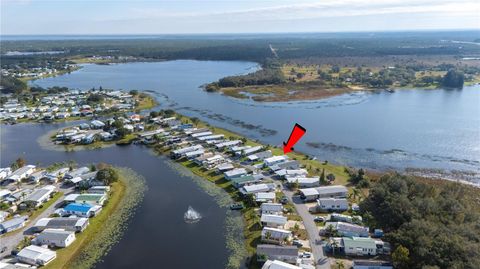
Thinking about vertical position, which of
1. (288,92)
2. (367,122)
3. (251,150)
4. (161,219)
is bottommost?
(161,219)

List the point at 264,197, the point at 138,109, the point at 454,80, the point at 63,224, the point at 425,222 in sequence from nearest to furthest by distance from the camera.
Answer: the point at 425,222 → the point at 63,224 → the point at 264,197 → the point at 138,109 → the point at 454,80

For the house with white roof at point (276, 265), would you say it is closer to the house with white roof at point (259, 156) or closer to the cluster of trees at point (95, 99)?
the house with white roof at point (259, 156)

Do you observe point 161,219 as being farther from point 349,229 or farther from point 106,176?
point 349,229

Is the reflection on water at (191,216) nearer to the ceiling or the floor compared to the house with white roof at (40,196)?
A: nearer to the floor

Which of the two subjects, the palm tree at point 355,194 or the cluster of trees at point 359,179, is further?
the cluster of trees at point 359,179

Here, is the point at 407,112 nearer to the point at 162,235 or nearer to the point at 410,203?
the point at 410,203

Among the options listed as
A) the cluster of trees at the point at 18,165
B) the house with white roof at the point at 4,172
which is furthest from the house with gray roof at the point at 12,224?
the cluster of trees at the point at 18,165

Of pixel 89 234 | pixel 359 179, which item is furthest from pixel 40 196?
pixel 359 179
